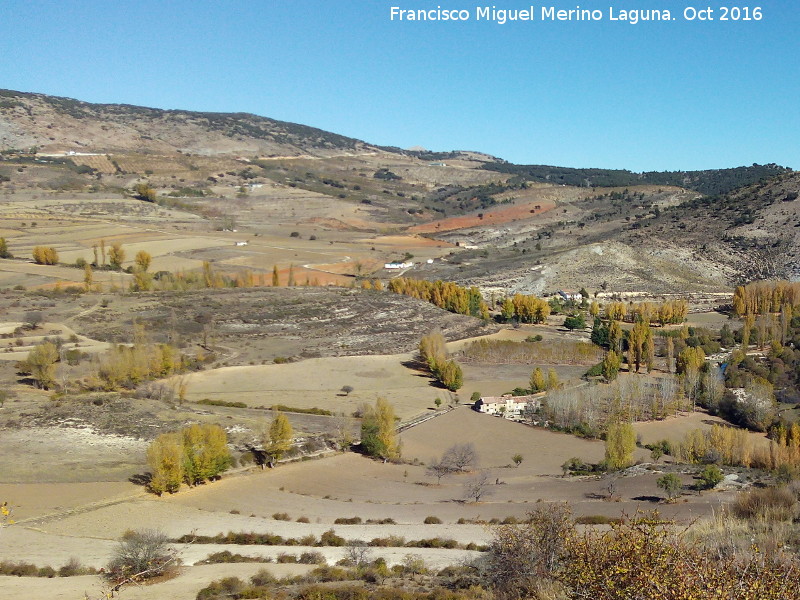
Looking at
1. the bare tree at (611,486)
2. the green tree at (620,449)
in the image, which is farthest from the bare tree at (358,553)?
the green tree at (620,449)

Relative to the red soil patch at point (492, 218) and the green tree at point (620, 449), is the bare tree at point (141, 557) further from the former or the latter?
the red soil patch at point (492, 218)

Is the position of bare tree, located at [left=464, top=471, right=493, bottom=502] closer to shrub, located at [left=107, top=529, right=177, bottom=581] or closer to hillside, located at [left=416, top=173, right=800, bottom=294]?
shrub, located at [left=107, top=529, right=177, bottom=581]

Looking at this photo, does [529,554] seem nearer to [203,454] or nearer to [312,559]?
[312,559]

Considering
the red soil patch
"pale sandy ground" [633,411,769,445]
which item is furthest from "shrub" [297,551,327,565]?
the red soil patch

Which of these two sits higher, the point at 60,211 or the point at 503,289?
the point at 60,211

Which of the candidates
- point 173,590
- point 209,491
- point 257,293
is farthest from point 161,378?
point 173,590

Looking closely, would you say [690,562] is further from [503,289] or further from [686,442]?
[503,289]
